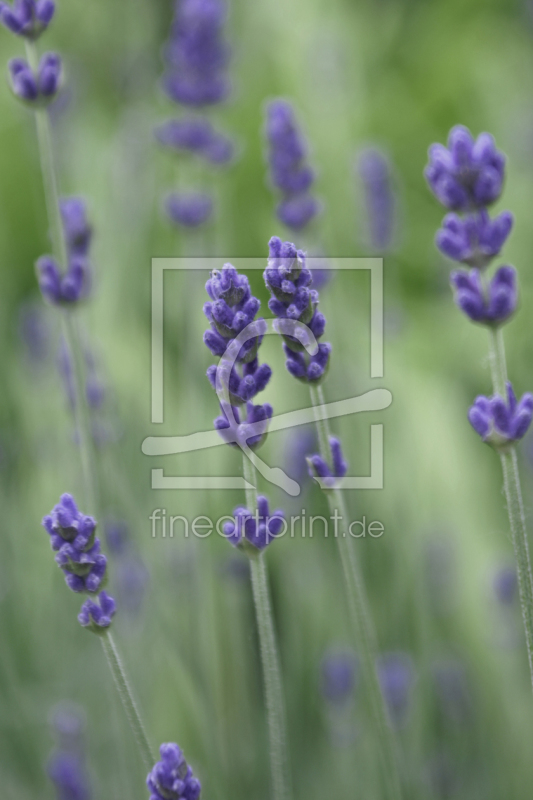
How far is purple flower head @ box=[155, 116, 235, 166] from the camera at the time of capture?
Result: 148 cm

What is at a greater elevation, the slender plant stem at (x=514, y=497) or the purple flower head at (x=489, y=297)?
the purple flower head at (x=489, y=297)

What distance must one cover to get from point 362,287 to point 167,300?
0.60 m

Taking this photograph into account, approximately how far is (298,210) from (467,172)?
66 centimetres

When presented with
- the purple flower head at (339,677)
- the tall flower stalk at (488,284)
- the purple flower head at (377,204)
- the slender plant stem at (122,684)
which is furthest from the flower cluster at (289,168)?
the slender plant stem at (122,684)

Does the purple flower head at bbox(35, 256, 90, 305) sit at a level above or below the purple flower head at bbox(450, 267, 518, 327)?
above

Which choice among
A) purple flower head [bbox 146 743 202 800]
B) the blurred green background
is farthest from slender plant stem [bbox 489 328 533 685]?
the blurred green background

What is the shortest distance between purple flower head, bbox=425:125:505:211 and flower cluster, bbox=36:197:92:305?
54 centimetres

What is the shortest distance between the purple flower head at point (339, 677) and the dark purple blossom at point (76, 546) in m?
0.72

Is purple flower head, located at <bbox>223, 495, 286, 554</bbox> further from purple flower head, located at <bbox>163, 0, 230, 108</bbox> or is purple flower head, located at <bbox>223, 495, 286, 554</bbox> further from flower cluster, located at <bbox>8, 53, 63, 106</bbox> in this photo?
purple flower head, located at <bbox>163, 0, 230, 108</bbox>

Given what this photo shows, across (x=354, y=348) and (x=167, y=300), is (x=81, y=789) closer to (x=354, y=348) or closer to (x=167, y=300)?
(x=354, y=348)

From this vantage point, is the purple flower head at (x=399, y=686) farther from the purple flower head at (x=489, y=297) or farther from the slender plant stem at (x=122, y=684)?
the purple flower head at (x=489, y=297)

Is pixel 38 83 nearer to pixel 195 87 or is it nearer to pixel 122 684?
pixel 195 87

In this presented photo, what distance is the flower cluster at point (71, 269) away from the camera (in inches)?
40.5

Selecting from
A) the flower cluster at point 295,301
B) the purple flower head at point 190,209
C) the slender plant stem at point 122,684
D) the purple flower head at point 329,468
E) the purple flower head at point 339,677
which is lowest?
the purple flower head at point 339,677
